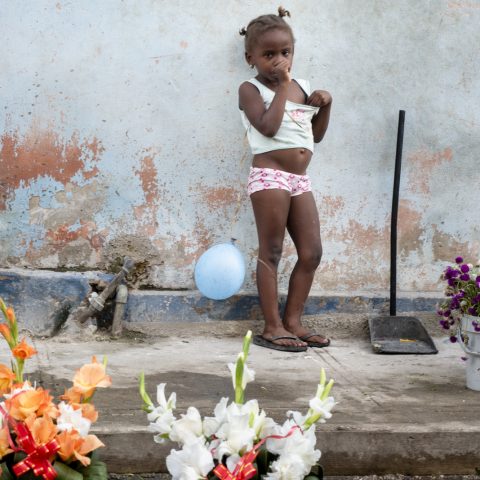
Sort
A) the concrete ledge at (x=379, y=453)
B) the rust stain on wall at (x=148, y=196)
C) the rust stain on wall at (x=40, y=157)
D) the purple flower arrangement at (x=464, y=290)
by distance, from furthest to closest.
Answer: the rust stain on wall at (x=148, y=196), the rust stain on wall at (x=40, y=157), the purple flower arrangement at (x=464, y=290), the concrete ledge at (x=379, y=453)

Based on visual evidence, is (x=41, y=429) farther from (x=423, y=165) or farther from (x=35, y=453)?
(x=423, y=165)

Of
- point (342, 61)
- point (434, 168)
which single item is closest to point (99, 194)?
point (342, 61)

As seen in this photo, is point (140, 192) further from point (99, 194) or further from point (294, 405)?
point (294, 405)

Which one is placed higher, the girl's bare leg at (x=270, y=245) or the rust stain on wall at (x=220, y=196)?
the rust stain on wall at (x=220, y=196)

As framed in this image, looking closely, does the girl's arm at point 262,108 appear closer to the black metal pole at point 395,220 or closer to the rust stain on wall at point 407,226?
the black metal pole at point 395,220

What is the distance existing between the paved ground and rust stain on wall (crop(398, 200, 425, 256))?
0.43m

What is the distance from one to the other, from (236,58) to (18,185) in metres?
1.32

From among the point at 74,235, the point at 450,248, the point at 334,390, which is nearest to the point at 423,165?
the point at 450,248

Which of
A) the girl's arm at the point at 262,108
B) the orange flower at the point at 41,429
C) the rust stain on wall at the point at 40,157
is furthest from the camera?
the rust stain on wall at the point at 40,157

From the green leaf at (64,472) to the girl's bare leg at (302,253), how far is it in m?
2.96

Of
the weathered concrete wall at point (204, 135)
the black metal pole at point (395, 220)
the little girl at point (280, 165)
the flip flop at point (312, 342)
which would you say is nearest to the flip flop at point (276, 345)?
the little girl at point (280, 165)

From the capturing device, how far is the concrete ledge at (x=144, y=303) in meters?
4.65

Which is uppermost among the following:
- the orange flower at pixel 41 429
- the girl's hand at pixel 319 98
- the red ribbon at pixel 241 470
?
the girl's hand at pixel 319 98

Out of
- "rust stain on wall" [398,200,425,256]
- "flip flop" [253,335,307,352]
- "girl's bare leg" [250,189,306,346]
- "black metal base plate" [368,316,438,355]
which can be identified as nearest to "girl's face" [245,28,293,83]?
"girl's bare leg" [250,189,306,346]
